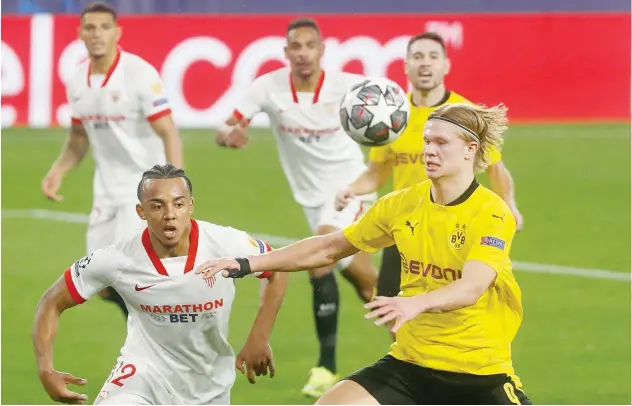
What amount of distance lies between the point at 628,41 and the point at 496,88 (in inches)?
89.0

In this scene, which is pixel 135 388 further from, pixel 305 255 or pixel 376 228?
pixel 376 228

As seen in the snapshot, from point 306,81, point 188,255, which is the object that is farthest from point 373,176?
point 188,255

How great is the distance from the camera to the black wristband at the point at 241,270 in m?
6.30

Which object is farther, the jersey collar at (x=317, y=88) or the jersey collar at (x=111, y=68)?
the jersey collar at (x=317, y=88)

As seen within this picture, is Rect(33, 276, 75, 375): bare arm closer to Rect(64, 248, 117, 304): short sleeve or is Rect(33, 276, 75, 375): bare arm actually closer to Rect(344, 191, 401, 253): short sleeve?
Rect(64, 248, 117, 304): short sleeve

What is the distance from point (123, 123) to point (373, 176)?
1880mm

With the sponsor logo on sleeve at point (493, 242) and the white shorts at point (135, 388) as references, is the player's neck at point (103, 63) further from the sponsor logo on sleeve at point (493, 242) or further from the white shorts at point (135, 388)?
the sponsor logo on sleeve at point (493, 242)

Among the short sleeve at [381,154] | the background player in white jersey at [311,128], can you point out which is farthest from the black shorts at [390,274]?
the background player in white jersey at [311,128]

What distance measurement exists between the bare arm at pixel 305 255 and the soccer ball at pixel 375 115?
82.5 inches

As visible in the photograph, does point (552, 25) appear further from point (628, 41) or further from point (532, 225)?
point (532, 225)

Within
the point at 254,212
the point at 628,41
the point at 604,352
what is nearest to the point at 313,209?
the point at 604,352

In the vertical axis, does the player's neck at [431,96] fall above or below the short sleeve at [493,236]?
above

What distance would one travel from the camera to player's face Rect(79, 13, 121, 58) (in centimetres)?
980

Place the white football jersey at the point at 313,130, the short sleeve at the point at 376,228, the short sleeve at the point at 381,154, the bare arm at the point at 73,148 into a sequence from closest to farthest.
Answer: the short sleeve at the point at 376,228, the short sleeve at the point at 381,154, the bare arm at the point at 73,148, the white football jersey at the point at 313,130
